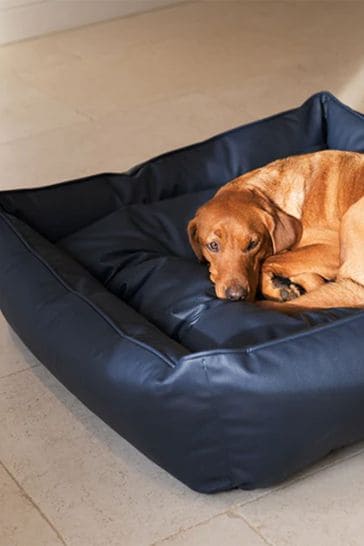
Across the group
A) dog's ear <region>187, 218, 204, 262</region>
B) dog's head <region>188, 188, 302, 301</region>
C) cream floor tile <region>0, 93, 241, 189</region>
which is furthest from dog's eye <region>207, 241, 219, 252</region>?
cream floor tile <region>0, 93, 241, 189</region>

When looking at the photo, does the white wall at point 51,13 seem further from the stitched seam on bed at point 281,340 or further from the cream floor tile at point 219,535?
the cream floor tile at point 219,535

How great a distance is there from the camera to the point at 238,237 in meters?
3.78

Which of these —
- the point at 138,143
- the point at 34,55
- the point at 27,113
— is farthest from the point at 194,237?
the point at 34,55

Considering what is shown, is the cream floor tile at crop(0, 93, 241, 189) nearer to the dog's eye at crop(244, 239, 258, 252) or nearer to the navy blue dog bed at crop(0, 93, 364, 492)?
the navy blue dog bed at crop(0, 93, 364, 492)

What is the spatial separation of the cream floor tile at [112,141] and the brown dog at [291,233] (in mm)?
1438

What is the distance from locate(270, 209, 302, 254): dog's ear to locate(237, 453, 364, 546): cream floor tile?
36.4 inches

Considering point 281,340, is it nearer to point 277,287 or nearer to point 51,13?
point 277,287

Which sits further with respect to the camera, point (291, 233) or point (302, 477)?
point (291, 233)

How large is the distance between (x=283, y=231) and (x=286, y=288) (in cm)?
21

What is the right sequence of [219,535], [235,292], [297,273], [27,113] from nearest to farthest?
[219,535] → [235,292] → [297,273] → [27,113]

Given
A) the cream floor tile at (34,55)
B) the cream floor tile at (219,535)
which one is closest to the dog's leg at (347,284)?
the cream floor tile at (219,535)

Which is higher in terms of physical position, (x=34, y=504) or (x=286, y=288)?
(x=286, y=288)

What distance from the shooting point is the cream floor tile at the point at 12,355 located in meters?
3.89

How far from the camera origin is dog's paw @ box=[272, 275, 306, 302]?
12.7ft
